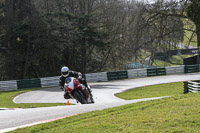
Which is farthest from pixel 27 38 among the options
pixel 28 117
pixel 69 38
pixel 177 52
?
pixel 177 52

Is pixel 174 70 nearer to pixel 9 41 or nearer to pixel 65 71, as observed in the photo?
pixel 9 41

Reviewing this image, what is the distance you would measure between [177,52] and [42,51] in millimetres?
40446

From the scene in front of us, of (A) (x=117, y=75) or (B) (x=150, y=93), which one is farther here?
(A) (x=117, y=75)

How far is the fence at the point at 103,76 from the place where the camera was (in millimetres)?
28172

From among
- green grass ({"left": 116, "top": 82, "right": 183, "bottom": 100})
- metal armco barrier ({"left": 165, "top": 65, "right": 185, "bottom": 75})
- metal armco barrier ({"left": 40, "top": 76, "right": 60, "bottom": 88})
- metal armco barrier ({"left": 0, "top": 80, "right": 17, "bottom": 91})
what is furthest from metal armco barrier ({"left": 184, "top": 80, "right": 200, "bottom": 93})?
metal armco barrier ({"left": 0, "top": 80, "right": 17, "bottom": 91})

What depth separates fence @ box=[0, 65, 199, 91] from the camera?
28.2 m

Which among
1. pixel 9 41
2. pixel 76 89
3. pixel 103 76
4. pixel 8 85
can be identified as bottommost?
pixel 8 85

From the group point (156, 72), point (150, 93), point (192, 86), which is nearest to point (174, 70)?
point (156, 72)

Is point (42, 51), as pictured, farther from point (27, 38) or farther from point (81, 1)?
point (81, 1)

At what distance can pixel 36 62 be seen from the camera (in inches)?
1401

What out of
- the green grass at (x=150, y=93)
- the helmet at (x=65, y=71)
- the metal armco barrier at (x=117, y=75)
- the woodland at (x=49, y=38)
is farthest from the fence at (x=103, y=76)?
the helmet at (x=65, y=71)

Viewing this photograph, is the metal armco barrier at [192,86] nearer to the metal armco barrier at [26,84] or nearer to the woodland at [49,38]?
the woodland at [49,38]

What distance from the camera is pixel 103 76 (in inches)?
1212

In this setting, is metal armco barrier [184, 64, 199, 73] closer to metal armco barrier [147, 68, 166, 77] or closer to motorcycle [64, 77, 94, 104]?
metal armco barrier [147, 68, 166, 77]
